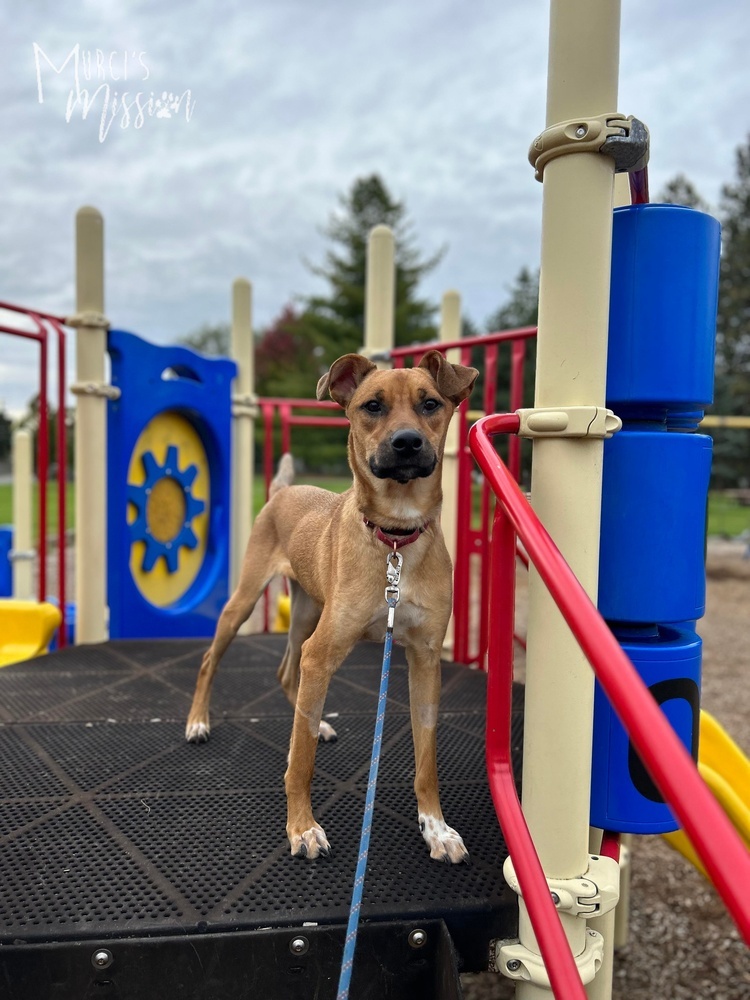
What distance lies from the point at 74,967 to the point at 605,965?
1.27 meters

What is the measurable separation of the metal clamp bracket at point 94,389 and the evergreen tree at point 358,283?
2625cm

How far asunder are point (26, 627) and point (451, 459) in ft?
9.57

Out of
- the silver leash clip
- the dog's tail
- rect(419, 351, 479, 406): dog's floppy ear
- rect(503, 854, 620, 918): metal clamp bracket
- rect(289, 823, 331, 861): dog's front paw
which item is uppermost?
rect(419, 351, 479, 406): dog's floppy ear

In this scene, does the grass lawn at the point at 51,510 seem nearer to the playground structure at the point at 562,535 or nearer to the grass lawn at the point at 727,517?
the playground structure at the point at 562,535

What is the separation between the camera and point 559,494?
162cm

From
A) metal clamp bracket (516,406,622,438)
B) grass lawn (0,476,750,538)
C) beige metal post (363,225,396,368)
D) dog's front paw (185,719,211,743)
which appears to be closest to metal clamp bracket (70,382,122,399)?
beige metal post (363,225,396,368)

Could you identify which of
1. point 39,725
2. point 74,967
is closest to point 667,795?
point 74,967

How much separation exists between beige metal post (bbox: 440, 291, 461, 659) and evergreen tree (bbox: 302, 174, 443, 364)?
25.2 metres

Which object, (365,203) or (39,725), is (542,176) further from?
(365,203)

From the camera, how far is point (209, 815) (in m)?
2.29

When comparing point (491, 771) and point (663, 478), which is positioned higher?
point (663, 478)

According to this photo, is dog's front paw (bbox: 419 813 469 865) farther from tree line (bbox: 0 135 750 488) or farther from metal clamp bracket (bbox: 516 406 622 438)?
tree line (bbox: 0 135 750 488)

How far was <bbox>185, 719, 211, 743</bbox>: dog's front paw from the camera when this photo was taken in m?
2.94

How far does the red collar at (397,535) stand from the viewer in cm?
217
